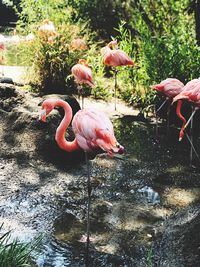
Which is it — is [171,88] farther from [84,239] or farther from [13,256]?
[13,256]

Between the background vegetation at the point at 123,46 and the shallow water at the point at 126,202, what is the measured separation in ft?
4.07

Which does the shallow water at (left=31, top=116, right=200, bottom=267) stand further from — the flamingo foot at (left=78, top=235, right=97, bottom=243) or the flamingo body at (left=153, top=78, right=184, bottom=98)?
the flamingo body at (left=153, top=78, right=184, bottom=98)

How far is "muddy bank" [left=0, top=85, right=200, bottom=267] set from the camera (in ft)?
11.4

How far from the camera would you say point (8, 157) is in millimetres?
5082

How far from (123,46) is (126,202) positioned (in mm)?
4040

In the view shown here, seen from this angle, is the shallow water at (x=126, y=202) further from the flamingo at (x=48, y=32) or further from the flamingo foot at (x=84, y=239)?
the flamingo at (x=48, y=32)

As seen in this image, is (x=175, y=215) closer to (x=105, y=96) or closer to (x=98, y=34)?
(x=105, y=96)

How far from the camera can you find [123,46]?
25.5 feet

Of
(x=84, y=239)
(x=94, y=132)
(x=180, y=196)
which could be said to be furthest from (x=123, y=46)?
(x=84, y=239)

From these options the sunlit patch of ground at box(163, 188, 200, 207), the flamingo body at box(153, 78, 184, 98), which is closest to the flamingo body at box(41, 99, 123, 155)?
the sunlit patch of ground at box(163, 188, 200, 207)

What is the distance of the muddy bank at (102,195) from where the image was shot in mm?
3477

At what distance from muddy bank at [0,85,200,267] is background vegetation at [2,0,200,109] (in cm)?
101

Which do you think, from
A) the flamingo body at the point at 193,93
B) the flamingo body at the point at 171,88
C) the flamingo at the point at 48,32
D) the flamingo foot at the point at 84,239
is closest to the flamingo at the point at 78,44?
the flamingo at the point at 48,32

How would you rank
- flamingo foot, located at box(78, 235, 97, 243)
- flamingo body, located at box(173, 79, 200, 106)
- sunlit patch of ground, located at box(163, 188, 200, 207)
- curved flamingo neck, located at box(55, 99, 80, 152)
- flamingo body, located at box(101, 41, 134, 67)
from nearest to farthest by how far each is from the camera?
flamingo foot, located at box(78, 235, 97, 243)
curved flamingo neck, located at box(55, 99, 80, 152)
sunlit patch of ground, located at box(163, 188, 200, 207)
flamingo body, located at box(173, 79, 200, 106)
flamingo body, located at box(101, 41, 134, 67)
